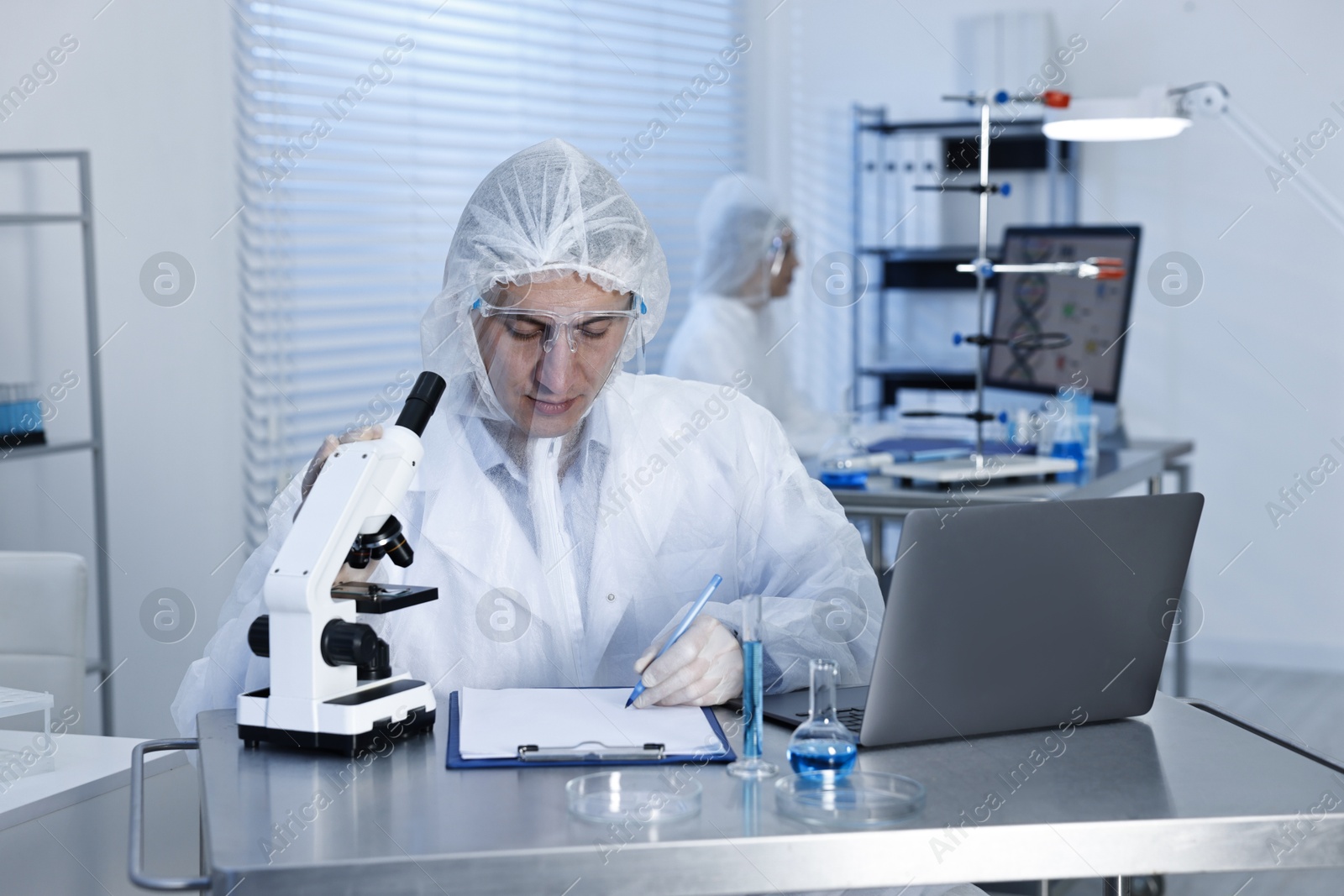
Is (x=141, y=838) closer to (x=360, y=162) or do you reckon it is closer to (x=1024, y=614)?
(x=1024, y=614)

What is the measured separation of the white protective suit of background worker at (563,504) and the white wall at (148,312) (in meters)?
1.38

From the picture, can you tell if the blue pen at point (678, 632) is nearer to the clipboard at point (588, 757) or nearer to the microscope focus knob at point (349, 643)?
the clipboard at point (588, 757)

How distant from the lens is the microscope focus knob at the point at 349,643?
3.51 ft

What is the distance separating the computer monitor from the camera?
3.10m

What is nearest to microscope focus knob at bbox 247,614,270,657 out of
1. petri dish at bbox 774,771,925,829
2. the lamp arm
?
petri dish at bbox 774,771,925,829

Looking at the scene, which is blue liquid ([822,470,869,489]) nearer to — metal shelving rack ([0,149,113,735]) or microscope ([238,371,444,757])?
metal shelving rack ([0,149,113,735])

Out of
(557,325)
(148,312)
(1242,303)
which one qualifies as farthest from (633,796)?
(1242,303)

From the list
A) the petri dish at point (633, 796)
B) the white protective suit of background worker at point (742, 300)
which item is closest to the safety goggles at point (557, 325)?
the petri dish at point (633, 796)

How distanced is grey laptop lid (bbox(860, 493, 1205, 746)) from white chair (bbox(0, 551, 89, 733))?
1.29 metres

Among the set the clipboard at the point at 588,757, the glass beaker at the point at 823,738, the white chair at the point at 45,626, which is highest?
the glass beaker at the point at 823,738

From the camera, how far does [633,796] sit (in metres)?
0.96

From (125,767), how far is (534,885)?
31.8 inches

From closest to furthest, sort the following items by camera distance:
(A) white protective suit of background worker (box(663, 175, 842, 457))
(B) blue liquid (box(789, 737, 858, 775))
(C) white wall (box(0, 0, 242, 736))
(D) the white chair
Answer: (B) blue liquid (box(789, 737, 858, 775))
(D) the white chair
(C) white wall (box(0, 0, 242, 736))
(A) white protective suit of background worker (box(663, 175, 842, 457))

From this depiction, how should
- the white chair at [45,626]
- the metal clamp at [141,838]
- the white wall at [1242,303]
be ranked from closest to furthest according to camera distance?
the metal clamp at [141,838]
the white chair at [45,626]
the white wall at [1242,303]
